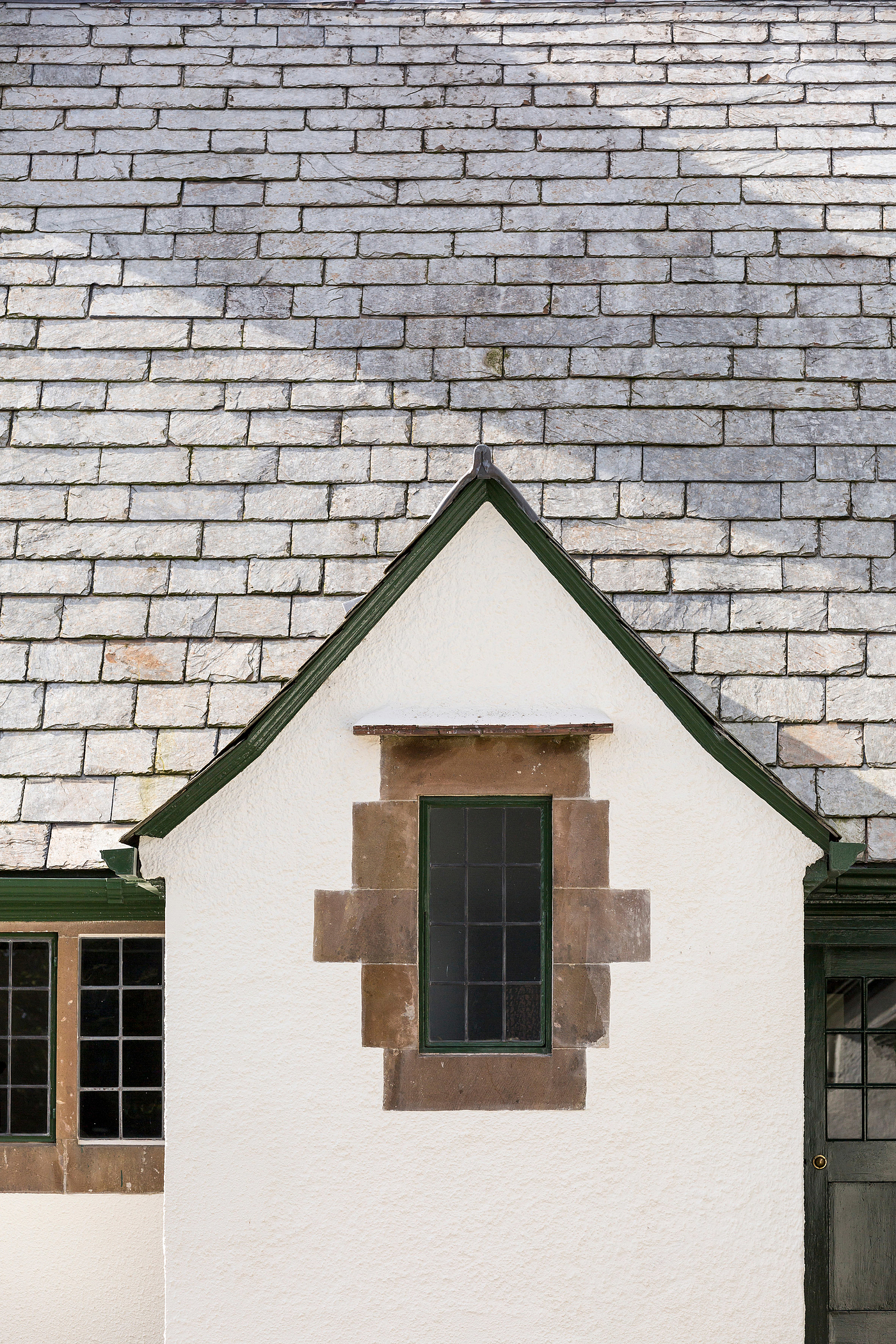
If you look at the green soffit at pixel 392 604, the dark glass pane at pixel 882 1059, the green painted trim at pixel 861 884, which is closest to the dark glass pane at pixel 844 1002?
the dark glass pane at pixel 882 1059

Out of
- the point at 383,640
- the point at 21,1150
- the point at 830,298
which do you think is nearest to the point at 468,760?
the point at 383,640

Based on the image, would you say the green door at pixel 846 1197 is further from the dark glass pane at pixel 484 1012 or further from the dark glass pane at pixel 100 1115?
the dark glass pane at pixel 100 1115

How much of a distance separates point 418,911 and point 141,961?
1.77 meters

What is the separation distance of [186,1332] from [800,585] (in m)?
4.71

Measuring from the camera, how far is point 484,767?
16.3 feet

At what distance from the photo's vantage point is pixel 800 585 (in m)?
6.07

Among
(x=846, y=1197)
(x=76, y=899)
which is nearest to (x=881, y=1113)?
(x=846, y=1197)

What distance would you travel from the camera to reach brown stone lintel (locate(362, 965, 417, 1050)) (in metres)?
4.86

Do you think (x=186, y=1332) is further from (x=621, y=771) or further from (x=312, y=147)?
(x=312, y=147)

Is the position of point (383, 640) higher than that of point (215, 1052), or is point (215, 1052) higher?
point (383, 640)

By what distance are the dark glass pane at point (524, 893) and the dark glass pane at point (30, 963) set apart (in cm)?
251

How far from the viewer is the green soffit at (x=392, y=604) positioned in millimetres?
4785

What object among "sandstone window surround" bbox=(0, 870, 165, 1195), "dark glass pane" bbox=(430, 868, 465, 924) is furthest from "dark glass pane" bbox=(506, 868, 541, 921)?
"sandstone window surround" bbox=(0, 870, 165, 1195)

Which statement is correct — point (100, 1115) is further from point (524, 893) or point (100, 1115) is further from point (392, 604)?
point (392, 604)
